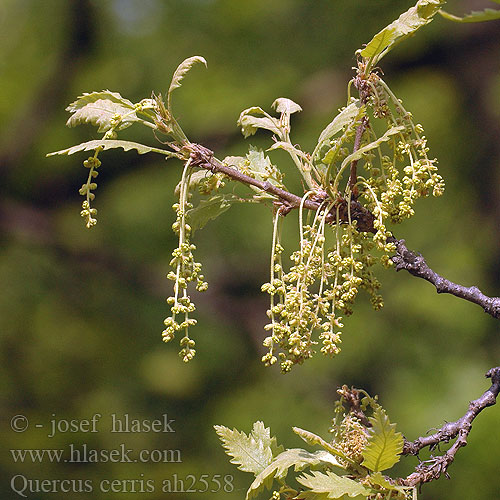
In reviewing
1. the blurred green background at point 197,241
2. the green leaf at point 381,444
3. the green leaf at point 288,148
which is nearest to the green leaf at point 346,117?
the green leaf at point 288,148

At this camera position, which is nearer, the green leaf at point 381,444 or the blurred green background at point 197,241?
the green leaf at point 381,444

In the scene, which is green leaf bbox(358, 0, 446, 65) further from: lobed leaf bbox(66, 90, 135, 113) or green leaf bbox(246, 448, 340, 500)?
green leaf bbox(246, 448, 340, 500)

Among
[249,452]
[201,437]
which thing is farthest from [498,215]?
[249,452]

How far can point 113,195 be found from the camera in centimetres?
238

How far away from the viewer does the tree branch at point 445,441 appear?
2.43 ft

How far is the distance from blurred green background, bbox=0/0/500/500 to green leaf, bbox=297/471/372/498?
1.50 metres

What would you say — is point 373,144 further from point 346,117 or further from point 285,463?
point 285,463

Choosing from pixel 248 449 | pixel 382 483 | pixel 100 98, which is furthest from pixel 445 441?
pixel 100 98

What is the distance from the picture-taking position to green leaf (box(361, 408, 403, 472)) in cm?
67

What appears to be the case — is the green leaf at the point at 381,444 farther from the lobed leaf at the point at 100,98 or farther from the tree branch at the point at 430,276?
the lobed leaf at the point at 100,98

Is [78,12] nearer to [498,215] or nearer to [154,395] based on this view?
[154,395]

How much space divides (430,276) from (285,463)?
0.85ft

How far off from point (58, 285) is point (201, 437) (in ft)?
2.33

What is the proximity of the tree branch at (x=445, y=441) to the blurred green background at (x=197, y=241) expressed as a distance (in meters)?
1.41
